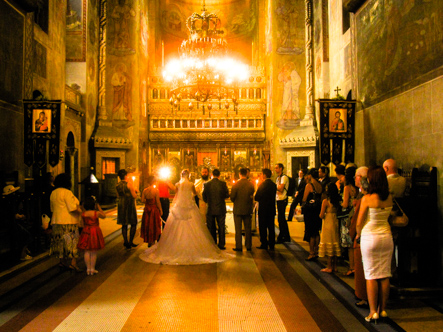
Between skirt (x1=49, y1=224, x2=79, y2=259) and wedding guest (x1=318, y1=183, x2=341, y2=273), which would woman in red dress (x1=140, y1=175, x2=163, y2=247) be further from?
wedding guest (x1=318, y1=183, x2=341, y2=273)

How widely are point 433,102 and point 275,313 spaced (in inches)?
142

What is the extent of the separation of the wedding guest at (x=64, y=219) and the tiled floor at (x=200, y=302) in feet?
1.41

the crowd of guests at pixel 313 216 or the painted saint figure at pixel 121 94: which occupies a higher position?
the painted saint figure at pixel 121 94

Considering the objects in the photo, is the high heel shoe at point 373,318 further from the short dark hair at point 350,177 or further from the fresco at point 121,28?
the fresco at point 121,28

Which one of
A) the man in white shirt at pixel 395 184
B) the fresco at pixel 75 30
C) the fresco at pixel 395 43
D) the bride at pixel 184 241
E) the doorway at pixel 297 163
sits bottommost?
the bride at pixel 184 241

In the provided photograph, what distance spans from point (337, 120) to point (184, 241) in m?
4.52

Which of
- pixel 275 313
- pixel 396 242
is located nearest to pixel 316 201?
pixel 396 242

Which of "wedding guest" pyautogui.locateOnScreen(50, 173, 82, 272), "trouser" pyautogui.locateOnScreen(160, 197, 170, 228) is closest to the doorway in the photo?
"trouser" pyautogui.locateOnScreen(160, 197, 170, 228)

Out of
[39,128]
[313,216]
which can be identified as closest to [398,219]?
[313,216]

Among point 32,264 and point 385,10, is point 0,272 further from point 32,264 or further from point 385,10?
point 385,10

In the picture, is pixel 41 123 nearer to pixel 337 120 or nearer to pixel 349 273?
pixel 337 120

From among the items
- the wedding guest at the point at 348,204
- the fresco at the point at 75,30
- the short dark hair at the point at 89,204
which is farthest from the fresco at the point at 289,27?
the short dark hair at the point at 89,204

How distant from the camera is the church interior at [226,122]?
4.84 metres

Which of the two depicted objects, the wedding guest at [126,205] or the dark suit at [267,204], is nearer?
the wedding guest at [126,205]
